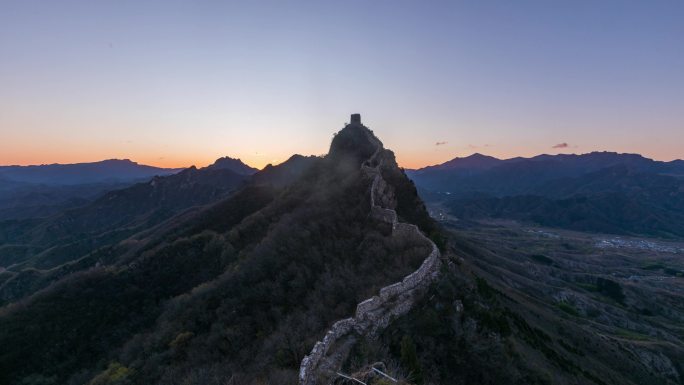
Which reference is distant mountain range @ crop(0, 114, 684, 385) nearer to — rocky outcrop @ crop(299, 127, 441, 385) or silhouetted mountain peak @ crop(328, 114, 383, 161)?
rocky outcrop @ crop(299, 127, 441, 385)

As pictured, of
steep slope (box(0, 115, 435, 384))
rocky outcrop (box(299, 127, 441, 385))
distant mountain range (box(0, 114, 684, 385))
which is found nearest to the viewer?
rocky outcrop (box(299, 127, 441, 385))

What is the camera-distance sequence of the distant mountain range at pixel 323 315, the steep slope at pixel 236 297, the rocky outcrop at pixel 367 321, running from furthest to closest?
1. the steep slope at pixel 236 297
2. the distant mountain range at pixel 323 315
3. the rocky outcrop at pixel 367 321

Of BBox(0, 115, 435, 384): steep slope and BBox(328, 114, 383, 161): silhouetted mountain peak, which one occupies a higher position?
BBox(328, 114, 383, 161): silhouetted mountain peak

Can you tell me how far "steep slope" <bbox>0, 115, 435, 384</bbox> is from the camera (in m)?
32.2

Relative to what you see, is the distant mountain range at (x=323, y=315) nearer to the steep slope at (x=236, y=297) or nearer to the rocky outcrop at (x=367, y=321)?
the rocky outcrop at (x=367, y=321)

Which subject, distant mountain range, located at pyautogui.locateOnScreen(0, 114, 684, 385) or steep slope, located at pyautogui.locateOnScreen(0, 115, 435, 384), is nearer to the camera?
distant mountain range, located at pyautogui.locateOnScreen(0, 114, 684, 385)

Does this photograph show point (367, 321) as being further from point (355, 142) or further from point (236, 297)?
point (355, 142)

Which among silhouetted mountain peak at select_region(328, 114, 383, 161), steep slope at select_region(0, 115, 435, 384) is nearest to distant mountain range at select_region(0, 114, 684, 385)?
steep slope at select_region(0, 115, 435, 384)

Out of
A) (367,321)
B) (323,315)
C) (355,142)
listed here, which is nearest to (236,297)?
(323,315)

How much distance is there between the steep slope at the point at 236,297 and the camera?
3219 centimetres

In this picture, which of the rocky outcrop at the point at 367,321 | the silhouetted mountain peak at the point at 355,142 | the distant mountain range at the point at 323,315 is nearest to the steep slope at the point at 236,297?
the distant mountain range at the point at 323,315

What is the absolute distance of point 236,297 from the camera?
156 feet

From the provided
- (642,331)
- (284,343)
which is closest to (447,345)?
(284,343)

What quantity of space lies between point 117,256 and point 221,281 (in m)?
81.9
